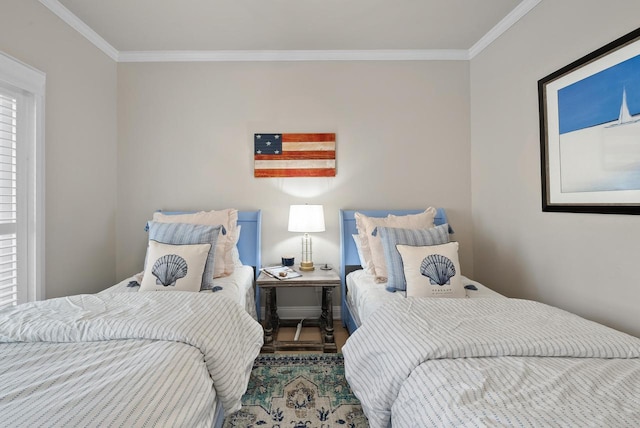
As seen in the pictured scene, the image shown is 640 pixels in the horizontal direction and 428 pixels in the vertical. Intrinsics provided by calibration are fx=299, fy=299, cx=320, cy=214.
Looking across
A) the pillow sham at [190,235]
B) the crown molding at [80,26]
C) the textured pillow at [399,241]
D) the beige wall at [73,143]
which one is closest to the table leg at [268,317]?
the pillow sham at [190,235]

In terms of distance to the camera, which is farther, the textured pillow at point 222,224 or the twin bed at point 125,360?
the textured pillow at point 222,224

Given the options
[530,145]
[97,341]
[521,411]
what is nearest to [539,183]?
[530,145]

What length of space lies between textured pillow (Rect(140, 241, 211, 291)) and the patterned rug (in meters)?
0.77

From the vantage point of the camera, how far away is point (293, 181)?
9.51 ft

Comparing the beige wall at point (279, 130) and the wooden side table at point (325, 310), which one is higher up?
the beige wall at point (279, 130)

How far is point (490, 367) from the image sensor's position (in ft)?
3.44

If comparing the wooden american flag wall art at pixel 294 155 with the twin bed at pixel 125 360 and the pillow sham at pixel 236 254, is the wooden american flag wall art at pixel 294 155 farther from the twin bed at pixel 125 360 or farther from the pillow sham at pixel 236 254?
the twin bed at pixel 125 360

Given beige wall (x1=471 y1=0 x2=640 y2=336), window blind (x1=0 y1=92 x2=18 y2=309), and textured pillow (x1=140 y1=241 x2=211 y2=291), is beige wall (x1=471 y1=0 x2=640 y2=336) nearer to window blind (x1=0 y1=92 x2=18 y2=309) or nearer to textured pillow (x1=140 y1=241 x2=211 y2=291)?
textured pillow (x1=140 y1=241 x2=211 y2=291)

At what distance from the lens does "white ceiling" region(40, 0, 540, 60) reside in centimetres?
219

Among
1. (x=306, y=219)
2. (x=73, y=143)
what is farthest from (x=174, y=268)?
(x=73, y=143)

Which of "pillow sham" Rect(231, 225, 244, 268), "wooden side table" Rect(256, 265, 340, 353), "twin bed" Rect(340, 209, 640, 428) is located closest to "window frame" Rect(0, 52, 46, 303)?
"pillow sham" Rect(231, 225, 244, 268)

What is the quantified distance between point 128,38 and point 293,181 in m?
1.88

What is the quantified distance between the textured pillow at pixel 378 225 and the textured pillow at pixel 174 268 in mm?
1244

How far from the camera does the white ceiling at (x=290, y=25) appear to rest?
7.17 feet
